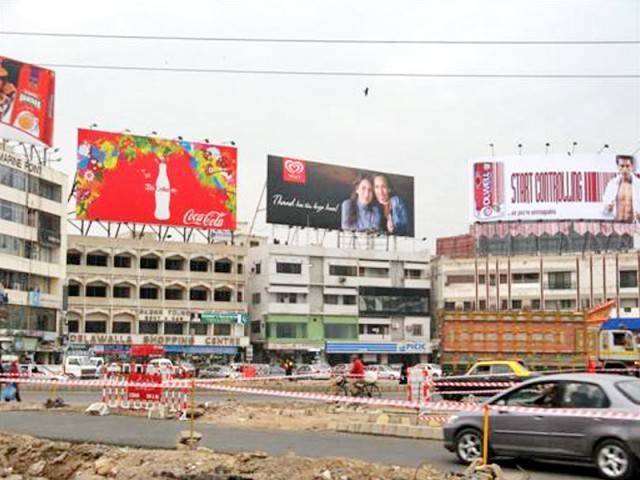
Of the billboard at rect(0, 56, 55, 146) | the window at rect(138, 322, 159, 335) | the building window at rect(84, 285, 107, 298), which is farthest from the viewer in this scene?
the window at rect(138, 322, 159, 335)

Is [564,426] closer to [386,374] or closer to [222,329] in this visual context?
[386,374]

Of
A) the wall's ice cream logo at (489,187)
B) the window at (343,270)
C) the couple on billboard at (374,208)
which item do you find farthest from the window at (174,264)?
the wall's ice cream logo at (489,187)

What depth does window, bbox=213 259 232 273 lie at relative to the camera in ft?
273

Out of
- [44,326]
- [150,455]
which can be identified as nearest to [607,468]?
[150,455]

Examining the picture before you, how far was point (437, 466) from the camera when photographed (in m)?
13.2

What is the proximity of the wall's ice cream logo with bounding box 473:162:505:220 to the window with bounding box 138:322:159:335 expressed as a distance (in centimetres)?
2906

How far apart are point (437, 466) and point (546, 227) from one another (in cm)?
6559

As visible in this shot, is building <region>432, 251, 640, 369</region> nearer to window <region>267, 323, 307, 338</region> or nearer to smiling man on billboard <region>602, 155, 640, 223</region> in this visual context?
smiling man on billboard <region>602, 155, 640, 223</region>

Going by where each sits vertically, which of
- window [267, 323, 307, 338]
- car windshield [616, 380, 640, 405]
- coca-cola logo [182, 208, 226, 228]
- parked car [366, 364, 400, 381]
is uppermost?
coca-cola logo [182, 208, 226, 228]

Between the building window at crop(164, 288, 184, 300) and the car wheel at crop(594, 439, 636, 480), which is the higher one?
the building window at crop(164, 288, 184, 300)

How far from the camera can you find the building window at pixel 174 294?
81.0m

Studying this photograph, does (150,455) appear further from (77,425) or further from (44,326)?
(44,326)

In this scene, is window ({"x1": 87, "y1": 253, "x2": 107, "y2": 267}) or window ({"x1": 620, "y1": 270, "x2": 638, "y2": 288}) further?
window ({"x1": 620, "y1": 270, "x2": 638, "y2": 288})

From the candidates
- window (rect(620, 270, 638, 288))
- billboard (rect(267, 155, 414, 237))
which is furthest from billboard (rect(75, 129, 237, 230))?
window (rect(620, 270, 638, 288))
